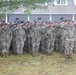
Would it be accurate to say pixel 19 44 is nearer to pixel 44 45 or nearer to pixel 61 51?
pixel 44 45

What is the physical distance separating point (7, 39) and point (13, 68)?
2402 millimetres

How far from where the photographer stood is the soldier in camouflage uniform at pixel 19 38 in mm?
16844

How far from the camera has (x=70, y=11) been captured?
31406 millimetres

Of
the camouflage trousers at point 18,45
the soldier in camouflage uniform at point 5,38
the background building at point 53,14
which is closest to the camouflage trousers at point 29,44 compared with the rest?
the camouflage trousers at point 18,45

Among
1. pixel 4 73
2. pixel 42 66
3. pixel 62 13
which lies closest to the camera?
pixel 4 73

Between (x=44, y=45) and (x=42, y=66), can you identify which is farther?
(x=44, y=45)

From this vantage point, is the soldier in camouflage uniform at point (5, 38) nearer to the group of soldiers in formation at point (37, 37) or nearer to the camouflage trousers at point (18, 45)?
the group of soldiers in formation at point (37, 37)

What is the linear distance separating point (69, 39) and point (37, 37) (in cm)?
188

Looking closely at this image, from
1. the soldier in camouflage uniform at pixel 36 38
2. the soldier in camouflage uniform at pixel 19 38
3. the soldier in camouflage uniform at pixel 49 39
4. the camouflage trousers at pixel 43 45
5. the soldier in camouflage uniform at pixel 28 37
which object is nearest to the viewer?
the soldier in camouflage uniform at pixel 19 38

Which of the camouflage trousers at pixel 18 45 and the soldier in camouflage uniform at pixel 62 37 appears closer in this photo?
the camouflage trousers at pixel 18 45

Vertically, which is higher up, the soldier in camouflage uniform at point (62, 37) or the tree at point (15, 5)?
the tree at point (15, 5)

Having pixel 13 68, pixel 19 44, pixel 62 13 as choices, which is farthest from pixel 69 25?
pixel 62 13

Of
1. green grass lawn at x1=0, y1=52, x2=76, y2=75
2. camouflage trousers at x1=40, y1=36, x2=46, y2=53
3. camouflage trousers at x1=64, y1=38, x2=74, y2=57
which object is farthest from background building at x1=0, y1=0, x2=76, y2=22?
camouflage trousers at x1=64, y1=38, x2=74, y2=57

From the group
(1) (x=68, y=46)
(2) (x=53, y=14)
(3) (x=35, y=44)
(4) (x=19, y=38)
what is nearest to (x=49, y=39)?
A: (3) (x=35, y=44)
